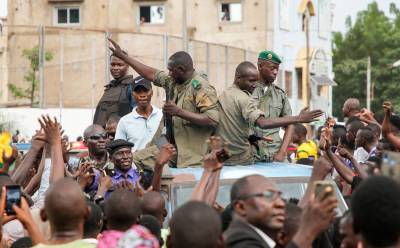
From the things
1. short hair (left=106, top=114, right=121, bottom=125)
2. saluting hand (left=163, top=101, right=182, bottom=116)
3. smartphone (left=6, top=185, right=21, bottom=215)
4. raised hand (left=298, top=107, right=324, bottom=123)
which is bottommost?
smartphone (left=6, top=185, right=21, bottom=215)

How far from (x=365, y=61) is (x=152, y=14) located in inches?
950

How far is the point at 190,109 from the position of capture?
11.3m

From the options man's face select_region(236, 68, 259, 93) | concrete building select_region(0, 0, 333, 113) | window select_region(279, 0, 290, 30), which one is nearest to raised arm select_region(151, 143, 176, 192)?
man's face select_region(236, 68, 259, 93)

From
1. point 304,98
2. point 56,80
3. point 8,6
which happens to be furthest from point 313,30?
point 56,80

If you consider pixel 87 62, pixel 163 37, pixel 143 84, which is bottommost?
pixel 143 84

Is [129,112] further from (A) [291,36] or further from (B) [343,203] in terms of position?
(A) [291,36]

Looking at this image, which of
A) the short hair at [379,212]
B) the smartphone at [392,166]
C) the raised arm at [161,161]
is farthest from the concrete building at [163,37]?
the short hair at [379,212]

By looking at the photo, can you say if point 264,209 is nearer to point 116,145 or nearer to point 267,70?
point 116,145

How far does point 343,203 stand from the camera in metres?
10.0

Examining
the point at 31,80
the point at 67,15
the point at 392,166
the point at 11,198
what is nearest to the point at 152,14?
the point at 67,15

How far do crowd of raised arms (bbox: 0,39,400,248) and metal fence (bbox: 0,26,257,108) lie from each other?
2770 centimetres

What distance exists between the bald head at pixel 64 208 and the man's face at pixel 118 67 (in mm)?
6503

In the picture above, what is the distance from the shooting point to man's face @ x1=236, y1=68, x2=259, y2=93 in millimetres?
11500

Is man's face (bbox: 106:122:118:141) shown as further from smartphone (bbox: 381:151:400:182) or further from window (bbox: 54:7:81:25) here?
window (bbox: 54:7:81:25)
